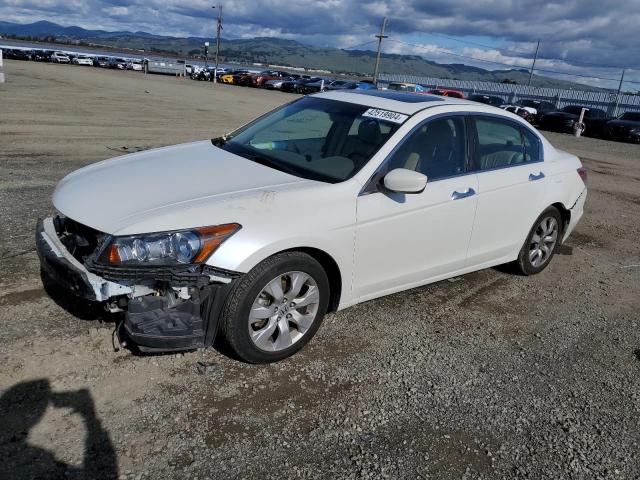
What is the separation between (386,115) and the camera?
4.08 meters

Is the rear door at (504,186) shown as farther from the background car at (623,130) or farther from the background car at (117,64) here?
the background car at (117,64)

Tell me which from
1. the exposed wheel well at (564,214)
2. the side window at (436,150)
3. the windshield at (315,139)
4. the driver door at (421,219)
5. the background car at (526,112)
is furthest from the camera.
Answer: the background car at (526,112)

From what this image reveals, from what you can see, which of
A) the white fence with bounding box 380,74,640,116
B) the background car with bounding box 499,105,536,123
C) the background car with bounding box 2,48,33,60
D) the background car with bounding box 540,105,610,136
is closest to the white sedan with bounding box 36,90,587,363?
the background car with bounding box 540,105,610,136

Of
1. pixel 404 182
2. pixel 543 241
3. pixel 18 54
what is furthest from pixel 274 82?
pixel 404 182

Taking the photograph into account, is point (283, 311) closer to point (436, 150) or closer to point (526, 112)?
point (436, 150)

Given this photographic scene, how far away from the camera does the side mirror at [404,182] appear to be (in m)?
3.52

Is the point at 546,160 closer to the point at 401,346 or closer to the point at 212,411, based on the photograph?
the point at 401,346

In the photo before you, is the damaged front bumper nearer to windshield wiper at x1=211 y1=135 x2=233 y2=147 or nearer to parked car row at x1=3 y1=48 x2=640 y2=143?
windshield wiper at x1=211 y1=135 x2=233 y2=147

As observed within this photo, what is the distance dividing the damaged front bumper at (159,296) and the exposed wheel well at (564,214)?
368cm

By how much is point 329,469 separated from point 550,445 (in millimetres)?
1268

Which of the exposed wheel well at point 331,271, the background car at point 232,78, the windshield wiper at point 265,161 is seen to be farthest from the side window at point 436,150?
the background car at point 232,78

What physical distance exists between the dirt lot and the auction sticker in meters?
1.53

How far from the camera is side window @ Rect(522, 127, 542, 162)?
16.4ft

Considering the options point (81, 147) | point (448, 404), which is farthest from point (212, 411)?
point (81, 147)
